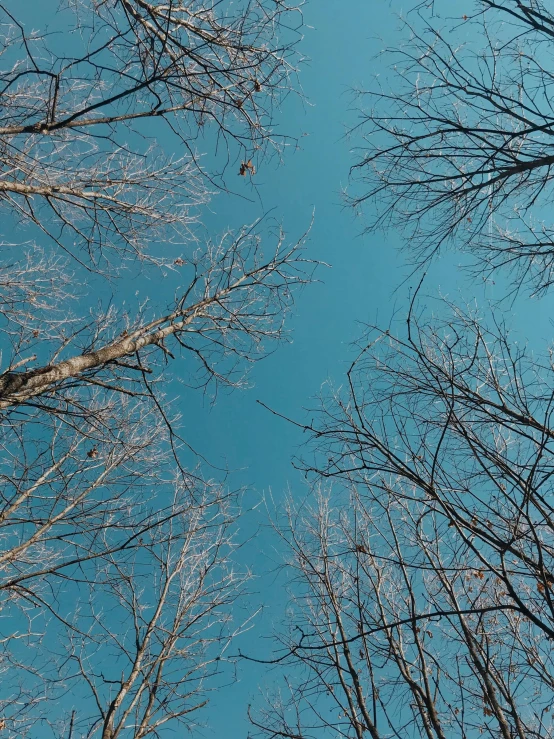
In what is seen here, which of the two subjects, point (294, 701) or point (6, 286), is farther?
point (6, 286)

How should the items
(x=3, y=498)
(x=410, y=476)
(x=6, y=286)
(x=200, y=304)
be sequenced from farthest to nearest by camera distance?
(x=200, y=304), (x=6, y=286), (x=3, y=498), (x=410, y=476)

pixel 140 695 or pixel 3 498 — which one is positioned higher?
pixel 3 498

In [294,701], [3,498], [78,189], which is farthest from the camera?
[78,189]

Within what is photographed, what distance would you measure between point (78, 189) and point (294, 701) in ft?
13.8

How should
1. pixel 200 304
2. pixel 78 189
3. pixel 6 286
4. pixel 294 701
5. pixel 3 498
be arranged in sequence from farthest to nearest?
pixel 200 304, pixel 6 286, pixel 78 189, pixel 294 701, pixel 3 498

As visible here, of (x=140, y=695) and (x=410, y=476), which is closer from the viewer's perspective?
(x=410, y=476)

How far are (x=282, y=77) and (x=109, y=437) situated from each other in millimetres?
2913

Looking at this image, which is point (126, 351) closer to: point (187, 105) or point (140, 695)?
point (187, 105)

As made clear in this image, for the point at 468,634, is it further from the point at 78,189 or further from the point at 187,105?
the point at 78,189

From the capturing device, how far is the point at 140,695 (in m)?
4.48

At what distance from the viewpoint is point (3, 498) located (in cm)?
317

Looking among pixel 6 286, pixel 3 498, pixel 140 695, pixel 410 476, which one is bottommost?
pixel 410 476

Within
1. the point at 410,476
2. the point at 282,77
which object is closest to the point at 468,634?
the point at 410,476

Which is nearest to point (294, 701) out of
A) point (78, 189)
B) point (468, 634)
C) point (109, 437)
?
point (468, 634)
